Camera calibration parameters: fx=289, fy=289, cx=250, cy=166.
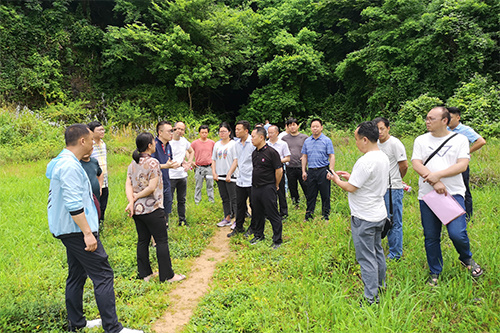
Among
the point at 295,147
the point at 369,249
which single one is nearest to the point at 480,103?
the point at 295,147

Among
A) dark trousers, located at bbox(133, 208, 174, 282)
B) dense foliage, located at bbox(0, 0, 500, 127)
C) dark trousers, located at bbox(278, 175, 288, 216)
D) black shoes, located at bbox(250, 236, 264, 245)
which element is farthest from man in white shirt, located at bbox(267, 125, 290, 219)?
dense foliage, located at bbox(0, 0, 500, 127)

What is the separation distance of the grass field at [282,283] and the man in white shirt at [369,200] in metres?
Result: 0.32

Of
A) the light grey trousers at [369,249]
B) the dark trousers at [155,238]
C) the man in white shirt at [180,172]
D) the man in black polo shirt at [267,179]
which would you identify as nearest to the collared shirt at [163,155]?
the man in white shirt at [180,172]

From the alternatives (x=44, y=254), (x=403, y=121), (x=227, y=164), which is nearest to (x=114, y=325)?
(x=44, y=254)

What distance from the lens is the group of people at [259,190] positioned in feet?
8.37

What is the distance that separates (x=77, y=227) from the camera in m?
2.50

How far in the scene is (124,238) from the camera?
4812mm

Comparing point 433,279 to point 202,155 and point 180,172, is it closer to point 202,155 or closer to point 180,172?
point 180,172

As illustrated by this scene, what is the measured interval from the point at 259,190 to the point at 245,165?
676mm

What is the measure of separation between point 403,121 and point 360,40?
6.97 m

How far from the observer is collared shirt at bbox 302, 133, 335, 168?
518 cm

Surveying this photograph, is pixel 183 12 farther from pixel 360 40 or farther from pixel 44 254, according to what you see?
pixel 44 254

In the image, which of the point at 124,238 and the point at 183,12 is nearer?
the point at 124,238

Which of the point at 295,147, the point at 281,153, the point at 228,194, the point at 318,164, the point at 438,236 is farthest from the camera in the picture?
the point at 295,147
